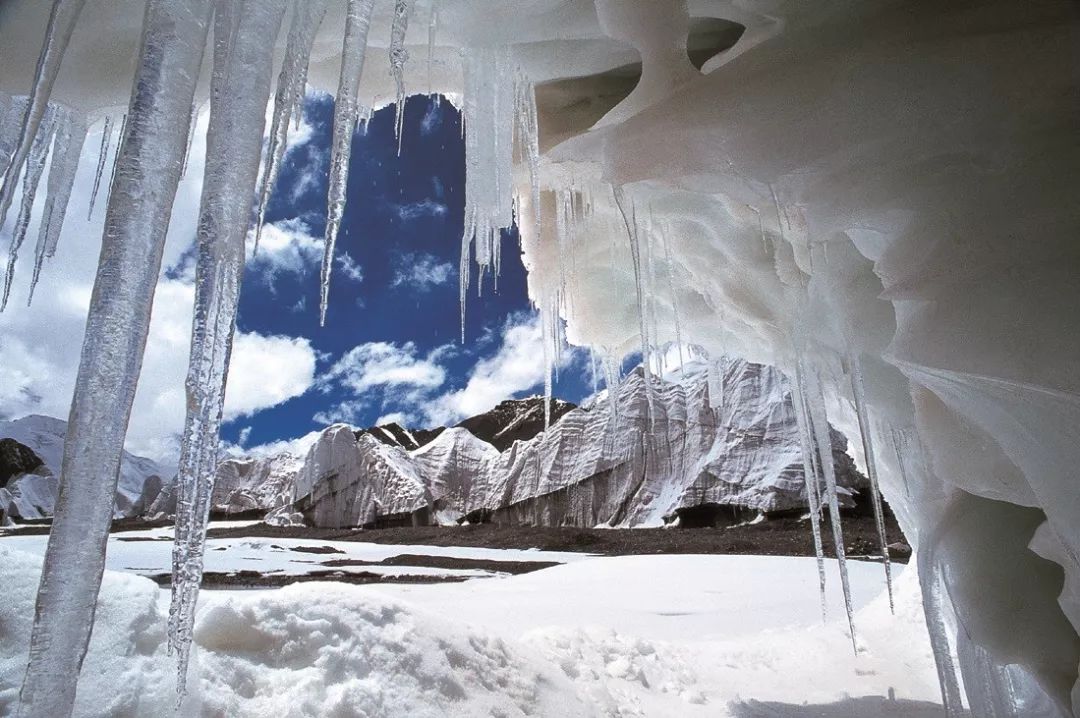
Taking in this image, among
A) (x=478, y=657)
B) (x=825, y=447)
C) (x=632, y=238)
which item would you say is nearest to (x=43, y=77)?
(x=632, y=238)

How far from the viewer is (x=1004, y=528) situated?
260 cm

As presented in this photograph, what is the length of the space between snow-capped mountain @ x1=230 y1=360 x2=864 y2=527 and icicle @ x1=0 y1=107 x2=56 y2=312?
55.5ft

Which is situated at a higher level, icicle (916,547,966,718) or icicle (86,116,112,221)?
icicle (86,116,112,221)

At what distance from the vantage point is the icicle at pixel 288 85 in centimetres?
179

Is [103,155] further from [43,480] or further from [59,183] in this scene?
[43,480]

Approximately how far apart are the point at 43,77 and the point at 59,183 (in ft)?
5.24

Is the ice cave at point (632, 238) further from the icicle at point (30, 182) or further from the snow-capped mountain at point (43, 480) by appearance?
the snow-capped mountain at point (43, 480)

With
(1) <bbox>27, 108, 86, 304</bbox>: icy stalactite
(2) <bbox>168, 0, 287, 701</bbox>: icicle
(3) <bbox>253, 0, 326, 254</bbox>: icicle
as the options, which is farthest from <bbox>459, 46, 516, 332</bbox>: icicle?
(1) <bbox>27, 108, 86, 304</bbox>: icy stalactite

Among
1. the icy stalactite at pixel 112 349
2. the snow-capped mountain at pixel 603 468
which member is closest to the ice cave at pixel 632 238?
the icy stalactite at pixel 112 349

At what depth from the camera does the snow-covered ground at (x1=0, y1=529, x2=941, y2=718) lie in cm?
219

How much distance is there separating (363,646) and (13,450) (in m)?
28.3

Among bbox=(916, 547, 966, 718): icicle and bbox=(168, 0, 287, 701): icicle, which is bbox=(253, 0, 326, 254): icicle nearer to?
bbox=(168, 0, 287, 701): icicle

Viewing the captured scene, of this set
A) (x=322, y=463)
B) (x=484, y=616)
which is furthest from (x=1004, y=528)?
(x=322, y=463)

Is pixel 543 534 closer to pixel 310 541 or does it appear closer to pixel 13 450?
pixel 310 541
